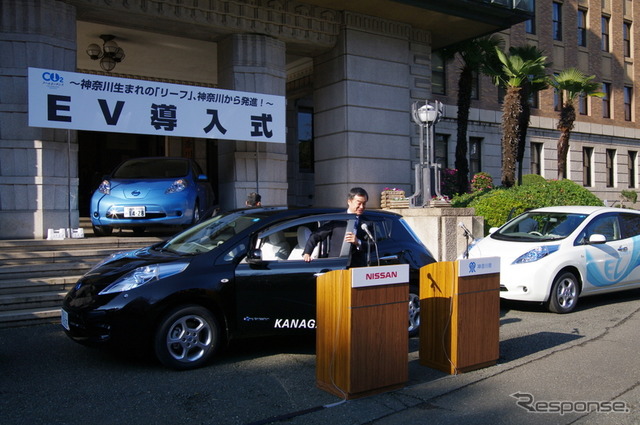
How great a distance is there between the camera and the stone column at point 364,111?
15180 millimetres

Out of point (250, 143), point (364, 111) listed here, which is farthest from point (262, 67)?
point (364, 111)

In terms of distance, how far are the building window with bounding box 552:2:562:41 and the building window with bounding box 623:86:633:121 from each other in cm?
667

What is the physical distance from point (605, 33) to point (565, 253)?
28558mm

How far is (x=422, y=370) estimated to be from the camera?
244 inches

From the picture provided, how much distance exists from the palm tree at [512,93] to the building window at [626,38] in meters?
16.5

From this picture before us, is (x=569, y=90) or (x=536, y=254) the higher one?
(x=569, y=90)

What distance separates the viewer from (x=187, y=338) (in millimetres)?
6102

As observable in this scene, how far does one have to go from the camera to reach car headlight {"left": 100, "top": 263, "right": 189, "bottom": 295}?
235 inches

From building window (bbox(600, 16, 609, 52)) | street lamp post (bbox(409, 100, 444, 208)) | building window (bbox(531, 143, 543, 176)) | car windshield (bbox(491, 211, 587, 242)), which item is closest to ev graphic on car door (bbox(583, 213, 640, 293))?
car windshield (bbox(491, 211, 587, 242))

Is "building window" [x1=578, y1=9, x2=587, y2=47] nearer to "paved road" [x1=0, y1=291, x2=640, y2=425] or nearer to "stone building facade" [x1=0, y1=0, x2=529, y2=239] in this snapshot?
"stone building facade" [x1=0, y1=0, x2=529, y2=239]

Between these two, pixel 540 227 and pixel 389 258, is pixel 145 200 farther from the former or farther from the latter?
pixel 540 227

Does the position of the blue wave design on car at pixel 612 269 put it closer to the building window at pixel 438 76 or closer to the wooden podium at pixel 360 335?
the wooden podium at pixel 360 335

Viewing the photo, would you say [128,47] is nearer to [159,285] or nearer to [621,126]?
[159,285]

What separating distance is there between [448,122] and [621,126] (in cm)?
1401
